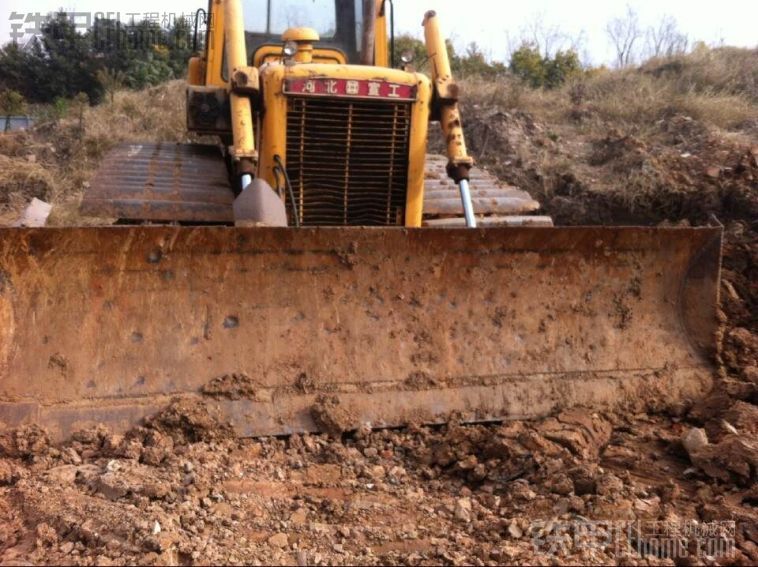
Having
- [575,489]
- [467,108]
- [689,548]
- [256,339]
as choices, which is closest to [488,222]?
[256,339]

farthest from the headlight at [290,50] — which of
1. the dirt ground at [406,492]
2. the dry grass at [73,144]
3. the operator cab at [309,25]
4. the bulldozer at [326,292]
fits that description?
the dry grass at [73,144]

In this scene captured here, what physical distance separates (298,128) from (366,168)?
490 mm

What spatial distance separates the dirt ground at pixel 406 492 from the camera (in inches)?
106

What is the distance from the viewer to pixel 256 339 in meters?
3.88

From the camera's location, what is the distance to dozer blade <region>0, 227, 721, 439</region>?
12.0 feet

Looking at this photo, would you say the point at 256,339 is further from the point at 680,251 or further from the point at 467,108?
the point at 467,108

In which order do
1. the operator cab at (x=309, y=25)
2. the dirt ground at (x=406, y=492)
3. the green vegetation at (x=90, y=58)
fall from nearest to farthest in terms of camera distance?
the dirt ground at (x=406, y=492), the operator cab at (x=309, y=25), the green vegetation at (x=90, y=58)

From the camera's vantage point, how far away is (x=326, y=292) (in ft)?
13.1

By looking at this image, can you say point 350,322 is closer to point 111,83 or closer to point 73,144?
point 73,144

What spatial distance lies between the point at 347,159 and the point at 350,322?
1.22 metres

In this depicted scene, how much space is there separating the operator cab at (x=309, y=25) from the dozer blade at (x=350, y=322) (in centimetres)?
204

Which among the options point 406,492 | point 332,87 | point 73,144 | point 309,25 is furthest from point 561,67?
point 406,492

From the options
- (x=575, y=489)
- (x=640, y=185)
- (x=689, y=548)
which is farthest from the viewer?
(x=640, y=185)

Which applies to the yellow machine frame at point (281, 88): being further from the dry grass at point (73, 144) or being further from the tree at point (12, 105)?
the tree at point (12, 105)
